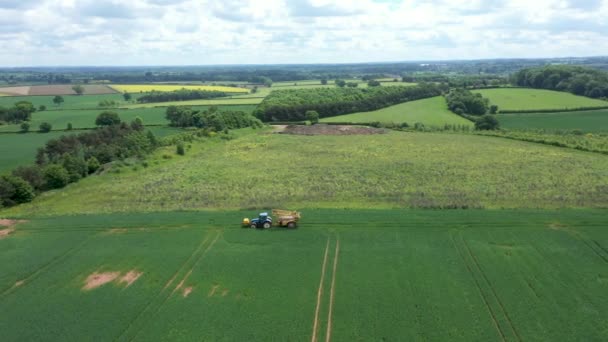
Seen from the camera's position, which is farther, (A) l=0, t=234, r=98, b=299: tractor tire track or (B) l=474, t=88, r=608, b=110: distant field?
(B) l=474, t=88, r=608, b=110: distant field

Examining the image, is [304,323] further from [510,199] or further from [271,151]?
[271,151]

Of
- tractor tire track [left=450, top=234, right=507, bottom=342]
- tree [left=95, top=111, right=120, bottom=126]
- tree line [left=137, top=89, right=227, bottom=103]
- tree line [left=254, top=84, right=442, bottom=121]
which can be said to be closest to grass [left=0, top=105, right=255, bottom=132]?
tree [left=95, top=111, right=120, bottom=126]

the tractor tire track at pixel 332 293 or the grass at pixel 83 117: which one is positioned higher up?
the grass at pixel 83 117

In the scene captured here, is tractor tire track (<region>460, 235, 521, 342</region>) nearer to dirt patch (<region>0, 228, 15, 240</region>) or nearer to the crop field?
the crop field

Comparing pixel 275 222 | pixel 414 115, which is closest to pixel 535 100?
pixel 414 115

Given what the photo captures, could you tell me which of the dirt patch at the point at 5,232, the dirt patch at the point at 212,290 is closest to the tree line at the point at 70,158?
the dirt patch at the point at 5,232

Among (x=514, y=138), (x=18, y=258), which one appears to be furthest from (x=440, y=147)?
(x=18, y=258)

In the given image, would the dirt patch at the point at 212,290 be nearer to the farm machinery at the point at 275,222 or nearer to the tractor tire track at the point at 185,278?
the tractor tire track at the point at 185,278
